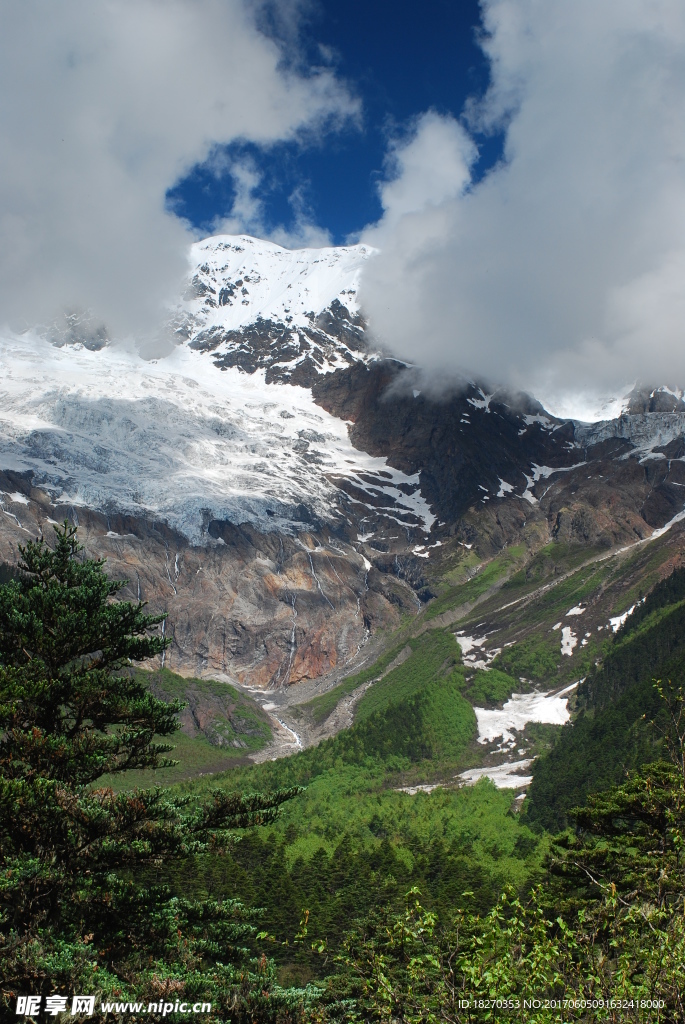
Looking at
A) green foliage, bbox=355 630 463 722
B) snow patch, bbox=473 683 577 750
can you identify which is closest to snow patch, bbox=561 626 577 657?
snow patch, bbox=473 683 577 750

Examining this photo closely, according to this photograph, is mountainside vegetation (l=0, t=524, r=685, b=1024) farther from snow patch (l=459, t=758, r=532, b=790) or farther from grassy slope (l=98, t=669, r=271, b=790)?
grassy slope (l=98, t=669, r=271, b=790)

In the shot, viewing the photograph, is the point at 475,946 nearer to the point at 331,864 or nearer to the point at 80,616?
the point at 80,616

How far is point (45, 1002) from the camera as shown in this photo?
14.6m

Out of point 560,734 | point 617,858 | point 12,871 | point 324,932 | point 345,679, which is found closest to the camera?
point 12,871

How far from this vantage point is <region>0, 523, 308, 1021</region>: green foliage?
1633cm

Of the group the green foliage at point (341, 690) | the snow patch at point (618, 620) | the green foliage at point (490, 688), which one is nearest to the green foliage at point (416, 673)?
the green foliage at point (490, 688)

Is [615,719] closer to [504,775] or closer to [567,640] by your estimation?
[504,775]

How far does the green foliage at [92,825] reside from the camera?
53.6 feet

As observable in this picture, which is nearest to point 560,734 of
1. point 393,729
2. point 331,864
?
point 393,729

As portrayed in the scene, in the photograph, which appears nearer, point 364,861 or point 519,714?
point 364,861

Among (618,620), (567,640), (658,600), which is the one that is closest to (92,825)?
A: (658,600)

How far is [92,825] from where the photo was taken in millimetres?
17672

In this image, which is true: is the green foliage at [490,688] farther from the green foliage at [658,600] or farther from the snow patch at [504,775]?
the green foliage at [658,600]

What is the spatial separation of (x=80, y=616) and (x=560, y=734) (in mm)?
115121
